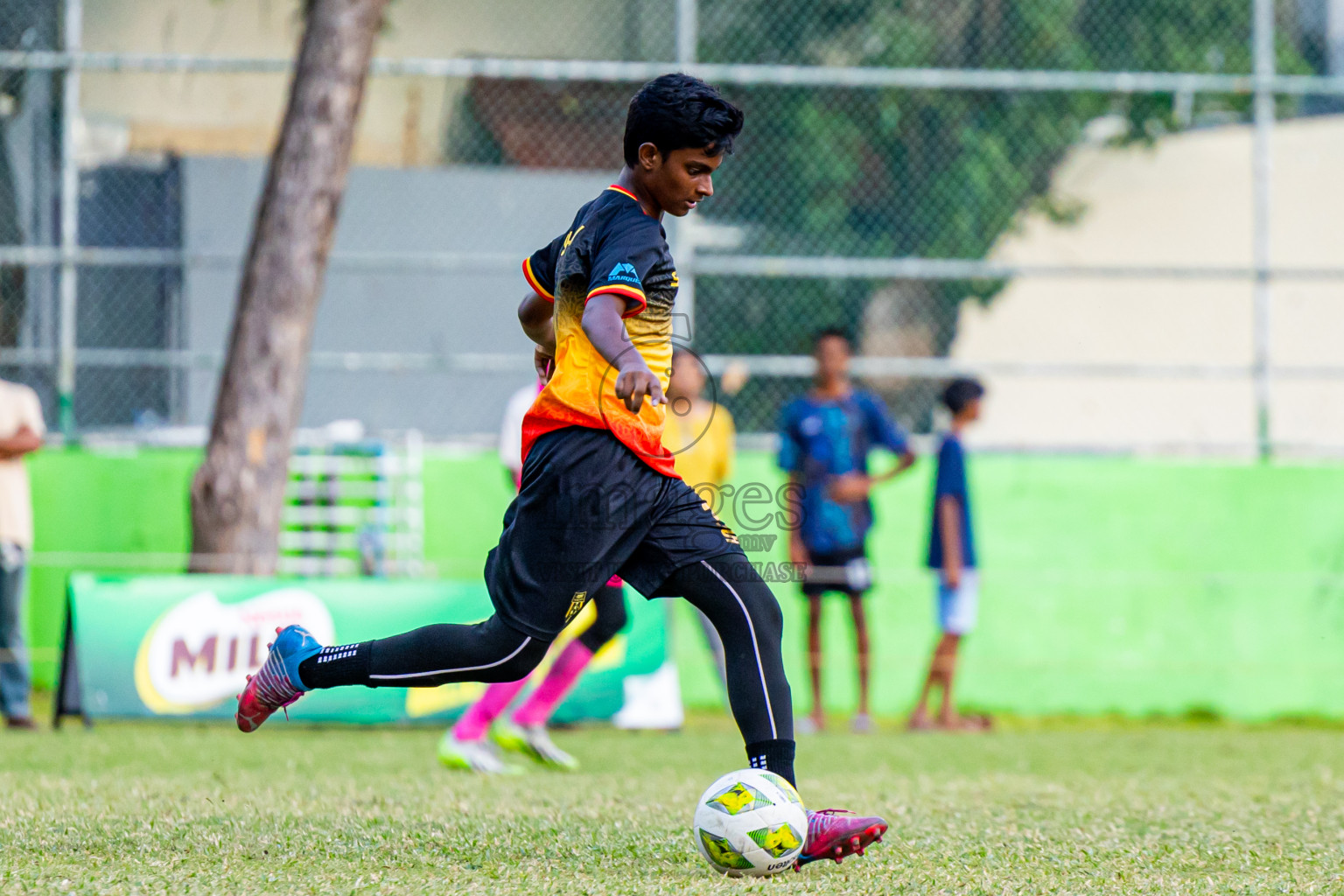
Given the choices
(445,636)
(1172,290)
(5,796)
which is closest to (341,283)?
(1172,290)

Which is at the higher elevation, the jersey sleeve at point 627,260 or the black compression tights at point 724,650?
the jersey sleeve at point 627,260

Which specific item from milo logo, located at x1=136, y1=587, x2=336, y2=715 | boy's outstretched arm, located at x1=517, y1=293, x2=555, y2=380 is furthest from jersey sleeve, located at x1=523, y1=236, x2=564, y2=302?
milo logo, located at x1=136, y1=587, x2=336, y2=715

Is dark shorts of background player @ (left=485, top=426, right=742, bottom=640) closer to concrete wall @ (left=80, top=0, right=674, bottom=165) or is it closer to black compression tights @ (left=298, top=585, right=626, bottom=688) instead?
black compression tights @ (left=298, top=585, right=626, bottom=688)

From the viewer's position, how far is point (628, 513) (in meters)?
3.92

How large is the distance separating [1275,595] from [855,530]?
130 inches

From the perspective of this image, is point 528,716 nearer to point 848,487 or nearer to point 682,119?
point 848,487

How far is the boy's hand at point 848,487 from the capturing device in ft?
32.2

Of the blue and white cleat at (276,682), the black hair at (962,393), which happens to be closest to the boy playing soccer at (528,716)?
the blue and white cleat at (276,682)

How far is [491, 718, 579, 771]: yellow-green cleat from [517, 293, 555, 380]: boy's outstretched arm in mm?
2789

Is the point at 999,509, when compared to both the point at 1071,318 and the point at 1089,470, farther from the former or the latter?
the point at 1071,318

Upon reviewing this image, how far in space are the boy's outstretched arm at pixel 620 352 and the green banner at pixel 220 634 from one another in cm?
479

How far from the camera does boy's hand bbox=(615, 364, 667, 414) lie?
3.53 m

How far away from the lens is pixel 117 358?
1125cm

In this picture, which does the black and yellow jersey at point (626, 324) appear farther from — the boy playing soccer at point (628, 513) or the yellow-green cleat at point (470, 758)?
the yellow-green cleat at point (470, 758)
